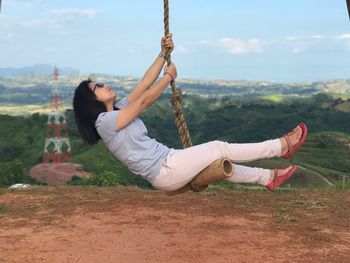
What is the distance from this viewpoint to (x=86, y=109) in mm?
3447

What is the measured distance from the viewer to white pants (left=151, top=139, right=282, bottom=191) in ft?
11.1

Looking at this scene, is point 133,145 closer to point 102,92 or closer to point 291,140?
point 102,92

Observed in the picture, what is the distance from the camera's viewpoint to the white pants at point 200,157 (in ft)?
11.1

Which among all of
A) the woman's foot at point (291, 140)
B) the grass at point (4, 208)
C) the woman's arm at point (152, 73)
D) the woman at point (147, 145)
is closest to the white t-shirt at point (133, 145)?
the woman at point (147, 145)

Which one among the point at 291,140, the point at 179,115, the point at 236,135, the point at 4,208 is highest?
the point at 179,115

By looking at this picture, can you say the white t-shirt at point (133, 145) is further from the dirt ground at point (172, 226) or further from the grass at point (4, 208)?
the grass at point (4, 208)

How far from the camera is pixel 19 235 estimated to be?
4977 millimetres

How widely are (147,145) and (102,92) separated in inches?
20.2

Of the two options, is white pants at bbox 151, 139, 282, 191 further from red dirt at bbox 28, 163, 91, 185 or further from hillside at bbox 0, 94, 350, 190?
red dirt at bbox 28, 163, 91, 185

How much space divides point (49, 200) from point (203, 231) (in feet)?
8.24

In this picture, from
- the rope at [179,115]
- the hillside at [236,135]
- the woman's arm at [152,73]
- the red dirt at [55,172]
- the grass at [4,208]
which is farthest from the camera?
the hillside at [236,135]

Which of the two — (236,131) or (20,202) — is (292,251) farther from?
(236,131)

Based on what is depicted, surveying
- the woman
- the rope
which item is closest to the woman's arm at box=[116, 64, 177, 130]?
the woman

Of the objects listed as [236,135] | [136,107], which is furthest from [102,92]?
[236,135]
